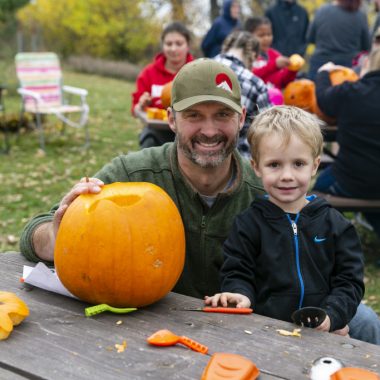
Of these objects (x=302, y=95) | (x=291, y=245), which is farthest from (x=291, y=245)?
(x=302, y=95)

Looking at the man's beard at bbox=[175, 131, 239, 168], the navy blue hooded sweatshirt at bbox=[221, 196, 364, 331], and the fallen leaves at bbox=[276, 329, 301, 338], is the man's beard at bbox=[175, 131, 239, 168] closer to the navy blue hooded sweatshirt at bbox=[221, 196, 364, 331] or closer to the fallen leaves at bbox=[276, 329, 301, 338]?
the navy blue hooded sweatshirt at bbox=[221, 196, 364, 331]

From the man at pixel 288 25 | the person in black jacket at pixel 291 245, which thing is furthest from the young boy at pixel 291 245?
the man at pixel 288 25

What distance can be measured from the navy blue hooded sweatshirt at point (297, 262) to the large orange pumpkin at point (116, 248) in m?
0.29

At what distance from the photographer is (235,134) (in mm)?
2400

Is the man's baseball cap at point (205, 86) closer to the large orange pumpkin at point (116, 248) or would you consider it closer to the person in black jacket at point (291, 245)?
the person in black jacket at point (291, 245)

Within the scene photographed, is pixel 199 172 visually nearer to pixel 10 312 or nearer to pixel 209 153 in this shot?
pixel 209 153

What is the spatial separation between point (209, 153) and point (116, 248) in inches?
25.8

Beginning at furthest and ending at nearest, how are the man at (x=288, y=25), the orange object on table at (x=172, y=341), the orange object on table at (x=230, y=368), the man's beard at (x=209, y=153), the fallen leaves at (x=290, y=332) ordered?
the man at (x=288, y=25) → the man's beard at (x=209, y=153) → the fallen leaves at (x=290, y=332) → the orange object on table at (x=172, y=341) → the orange object on table at (x=230, y=368)

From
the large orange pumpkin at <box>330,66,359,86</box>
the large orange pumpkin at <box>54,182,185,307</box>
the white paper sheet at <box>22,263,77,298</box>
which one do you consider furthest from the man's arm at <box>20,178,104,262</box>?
the large orange pumpkin at <box>330,66,359,86</box>

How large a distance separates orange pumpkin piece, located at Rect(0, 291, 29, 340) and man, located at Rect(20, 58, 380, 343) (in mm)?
464

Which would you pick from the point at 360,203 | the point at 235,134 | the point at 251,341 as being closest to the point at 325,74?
the point at 360,203

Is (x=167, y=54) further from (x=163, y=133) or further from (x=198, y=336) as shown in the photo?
(x=198, y=336)

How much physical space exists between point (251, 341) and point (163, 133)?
4344 millimetres

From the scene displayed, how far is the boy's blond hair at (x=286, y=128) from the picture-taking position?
210 centimetres
